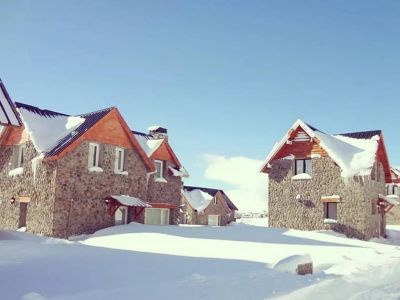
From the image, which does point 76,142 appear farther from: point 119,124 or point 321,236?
point 321,236

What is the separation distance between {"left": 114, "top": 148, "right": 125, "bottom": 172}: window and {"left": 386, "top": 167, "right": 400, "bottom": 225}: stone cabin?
28620 millimetres

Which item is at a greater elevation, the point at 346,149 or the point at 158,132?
the point at 158,132

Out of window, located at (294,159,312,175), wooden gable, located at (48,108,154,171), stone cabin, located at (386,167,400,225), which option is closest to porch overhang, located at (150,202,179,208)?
wooden gable, located at (48,108,154,171)

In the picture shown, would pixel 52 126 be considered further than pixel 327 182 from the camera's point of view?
No

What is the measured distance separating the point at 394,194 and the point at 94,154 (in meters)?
33.7

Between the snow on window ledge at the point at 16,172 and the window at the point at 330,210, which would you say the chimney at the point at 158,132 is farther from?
the window at the point at 330,210

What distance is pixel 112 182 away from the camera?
70.5ft

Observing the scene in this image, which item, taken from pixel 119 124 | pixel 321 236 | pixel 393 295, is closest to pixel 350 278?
pixel 393 295

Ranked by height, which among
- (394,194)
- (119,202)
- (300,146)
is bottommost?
(119,202)

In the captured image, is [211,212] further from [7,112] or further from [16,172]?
[7,112]

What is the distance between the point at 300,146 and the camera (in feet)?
90.0

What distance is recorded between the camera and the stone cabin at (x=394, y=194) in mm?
41031

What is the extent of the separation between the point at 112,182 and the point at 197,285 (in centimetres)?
1374

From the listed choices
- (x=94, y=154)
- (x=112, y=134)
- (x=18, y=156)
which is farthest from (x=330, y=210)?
(x=18, y=156)
